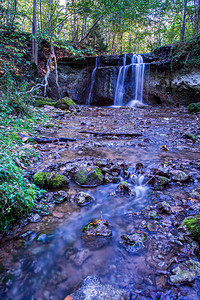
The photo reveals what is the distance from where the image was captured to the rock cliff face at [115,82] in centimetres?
1214

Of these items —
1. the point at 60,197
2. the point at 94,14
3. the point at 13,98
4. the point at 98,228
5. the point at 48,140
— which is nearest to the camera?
the point at 98,228

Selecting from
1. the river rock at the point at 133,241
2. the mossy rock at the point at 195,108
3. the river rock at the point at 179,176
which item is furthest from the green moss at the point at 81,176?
the mossy rock at the point at 195,108

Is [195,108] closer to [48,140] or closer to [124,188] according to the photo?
[48,140]

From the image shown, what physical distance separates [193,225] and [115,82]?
48.1 feet

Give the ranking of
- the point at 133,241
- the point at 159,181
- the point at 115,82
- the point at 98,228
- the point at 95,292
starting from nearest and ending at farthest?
the point at 95,292 → the point at 133,241 → the point at 98,228 → the point at 159,181 → the point at 115,82

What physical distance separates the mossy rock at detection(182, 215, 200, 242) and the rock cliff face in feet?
40.9

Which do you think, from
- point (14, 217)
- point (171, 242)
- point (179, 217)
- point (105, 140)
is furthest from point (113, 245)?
point (105, 140)

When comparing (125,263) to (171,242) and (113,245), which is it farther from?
(171,242)

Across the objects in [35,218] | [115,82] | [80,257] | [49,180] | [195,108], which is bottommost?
[80,257]

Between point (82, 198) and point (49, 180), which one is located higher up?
point (49, 180)

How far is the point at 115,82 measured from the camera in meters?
14.7

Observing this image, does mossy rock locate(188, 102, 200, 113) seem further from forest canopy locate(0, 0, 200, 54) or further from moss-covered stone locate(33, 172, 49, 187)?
moss-covered stone locate(33, 172, 49, 187)

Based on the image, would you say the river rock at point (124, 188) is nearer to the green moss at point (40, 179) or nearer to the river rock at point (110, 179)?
the river rock at point (110, 179)

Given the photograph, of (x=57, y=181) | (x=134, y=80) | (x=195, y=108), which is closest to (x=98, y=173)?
(x=57, y=181)
